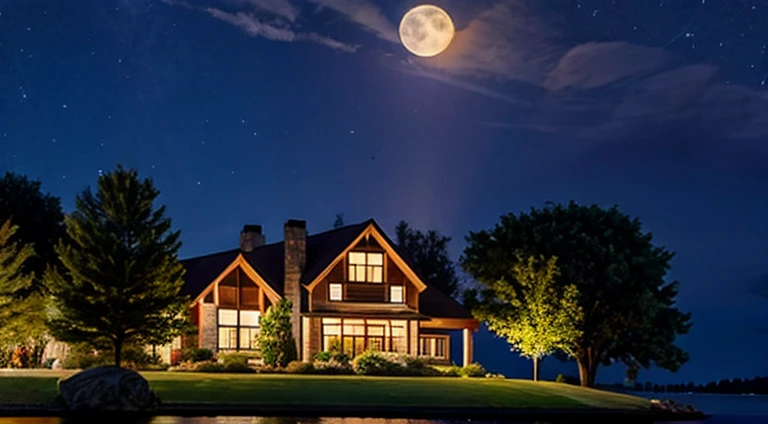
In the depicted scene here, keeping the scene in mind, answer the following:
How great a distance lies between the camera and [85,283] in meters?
41.6

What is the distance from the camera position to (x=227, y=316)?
2030 inches

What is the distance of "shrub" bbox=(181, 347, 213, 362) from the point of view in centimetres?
4831

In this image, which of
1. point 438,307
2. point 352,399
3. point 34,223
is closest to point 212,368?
point 352,399

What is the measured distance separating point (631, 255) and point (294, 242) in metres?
17.0

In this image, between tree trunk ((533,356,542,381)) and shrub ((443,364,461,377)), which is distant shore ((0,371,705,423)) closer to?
tree trunk ((533,356,542,381))

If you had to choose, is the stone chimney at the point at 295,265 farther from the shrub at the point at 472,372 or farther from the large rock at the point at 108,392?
the large rock at the point at 108,392

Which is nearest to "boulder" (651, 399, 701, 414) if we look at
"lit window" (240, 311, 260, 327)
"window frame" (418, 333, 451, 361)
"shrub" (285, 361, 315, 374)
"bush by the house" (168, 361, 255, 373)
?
"shrub" (285, 361, 315, 374)

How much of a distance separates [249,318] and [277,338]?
2805mm

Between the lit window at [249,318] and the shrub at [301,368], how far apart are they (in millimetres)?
5374

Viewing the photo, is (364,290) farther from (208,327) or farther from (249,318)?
(208,327)

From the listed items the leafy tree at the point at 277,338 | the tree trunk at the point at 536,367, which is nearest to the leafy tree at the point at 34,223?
the leafy tree at the point at 277,338

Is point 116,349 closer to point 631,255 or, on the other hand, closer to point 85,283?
point 85,283

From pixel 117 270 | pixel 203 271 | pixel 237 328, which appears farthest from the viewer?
pixel 203 271

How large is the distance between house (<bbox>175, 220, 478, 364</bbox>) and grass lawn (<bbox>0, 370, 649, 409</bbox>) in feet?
29.7
